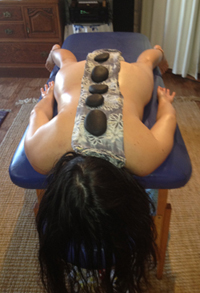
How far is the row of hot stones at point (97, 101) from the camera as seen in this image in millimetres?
815

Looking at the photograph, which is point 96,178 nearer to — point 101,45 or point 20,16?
point 101,45

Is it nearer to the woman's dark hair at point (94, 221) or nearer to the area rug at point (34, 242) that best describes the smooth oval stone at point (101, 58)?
the woman's dark hair at point (94, 221)

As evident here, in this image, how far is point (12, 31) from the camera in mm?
2527

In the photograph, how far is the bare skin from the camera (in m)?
0.83

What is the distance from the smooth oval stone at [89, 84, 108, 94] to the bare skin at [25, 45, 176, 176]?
0.21 ft

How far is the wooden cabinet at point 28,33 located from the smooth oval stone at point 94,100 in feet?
6.00

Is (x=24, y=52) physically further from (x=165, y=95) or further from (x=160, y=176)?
(x=160, y=176)

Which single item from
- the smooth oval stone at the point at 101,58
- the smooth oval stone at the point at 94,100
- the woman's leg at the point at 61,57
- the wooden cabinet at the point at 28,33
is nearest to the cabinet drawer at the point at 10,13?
the wooden cabinet at the point at 28,33

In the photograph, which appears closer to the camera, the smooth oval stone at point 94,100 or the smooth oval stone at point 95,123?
the smooth oval stone at point 95,123

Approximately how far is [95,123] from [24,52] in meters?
2.13

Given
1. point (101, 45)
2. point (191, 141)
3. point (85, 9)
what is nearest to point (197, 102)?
point (191, 141)

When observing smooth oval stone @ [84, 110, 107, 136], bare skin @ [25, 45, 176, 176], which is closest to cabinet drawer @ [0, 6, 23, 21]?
bare skin @ [25, 45, 176, 176]

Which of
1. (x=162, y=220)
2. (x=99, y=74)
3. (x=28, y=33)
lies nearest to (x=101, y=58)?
(x=99, y=74)

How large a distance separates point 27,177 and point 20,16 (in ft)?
6.91
